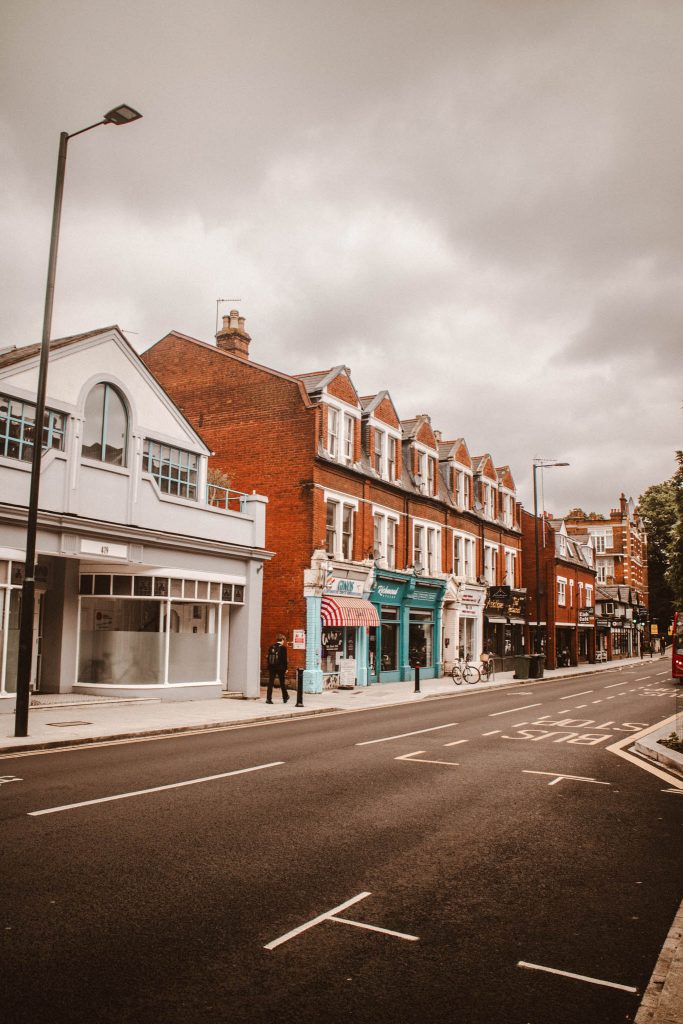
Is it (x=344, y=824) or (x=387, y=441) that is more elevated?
(x=387, y=441)

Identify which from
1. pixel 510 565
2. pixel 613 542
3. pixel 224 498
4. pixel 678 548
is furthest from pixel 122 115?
pixel 613 542

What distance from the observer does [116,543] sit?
1928 centimetres

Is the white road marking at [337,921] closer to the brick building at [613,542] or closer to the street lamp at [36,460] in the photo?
the street lamp at [36,460]

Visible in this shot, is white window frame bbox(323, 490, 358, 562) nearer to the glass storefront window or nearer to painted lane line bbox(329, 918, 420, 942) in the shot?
the glass storefront window

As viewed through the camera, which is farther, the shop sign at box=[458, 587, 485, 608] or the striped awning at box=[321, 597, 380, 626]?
the shop sign at box=[458, 587, 485, 608]

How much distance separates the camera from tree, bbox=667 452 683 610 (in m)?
12.1

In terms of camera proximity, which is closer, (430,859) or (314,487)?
(430,859)

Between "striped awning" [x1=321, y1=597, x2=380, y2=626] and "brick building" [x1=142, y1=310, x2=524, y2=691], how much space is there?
6 centimetres

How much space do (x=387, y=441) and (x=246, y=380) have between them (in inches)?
286

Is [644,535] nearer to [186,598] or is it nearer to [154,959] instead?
[186,598]

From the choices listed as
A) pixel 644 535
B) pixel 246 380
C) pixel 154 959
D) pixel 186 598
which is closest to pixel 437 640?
pixel 246 380

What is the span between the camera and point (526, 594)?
169 feet

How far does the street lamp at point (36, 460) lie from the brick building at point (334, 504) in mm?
11529

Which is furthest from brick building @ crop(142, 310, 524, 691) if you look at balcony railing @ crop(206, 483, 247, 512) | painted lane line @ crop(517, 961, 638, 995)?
painted lane line @ crop(517, 961, 638, 995)
